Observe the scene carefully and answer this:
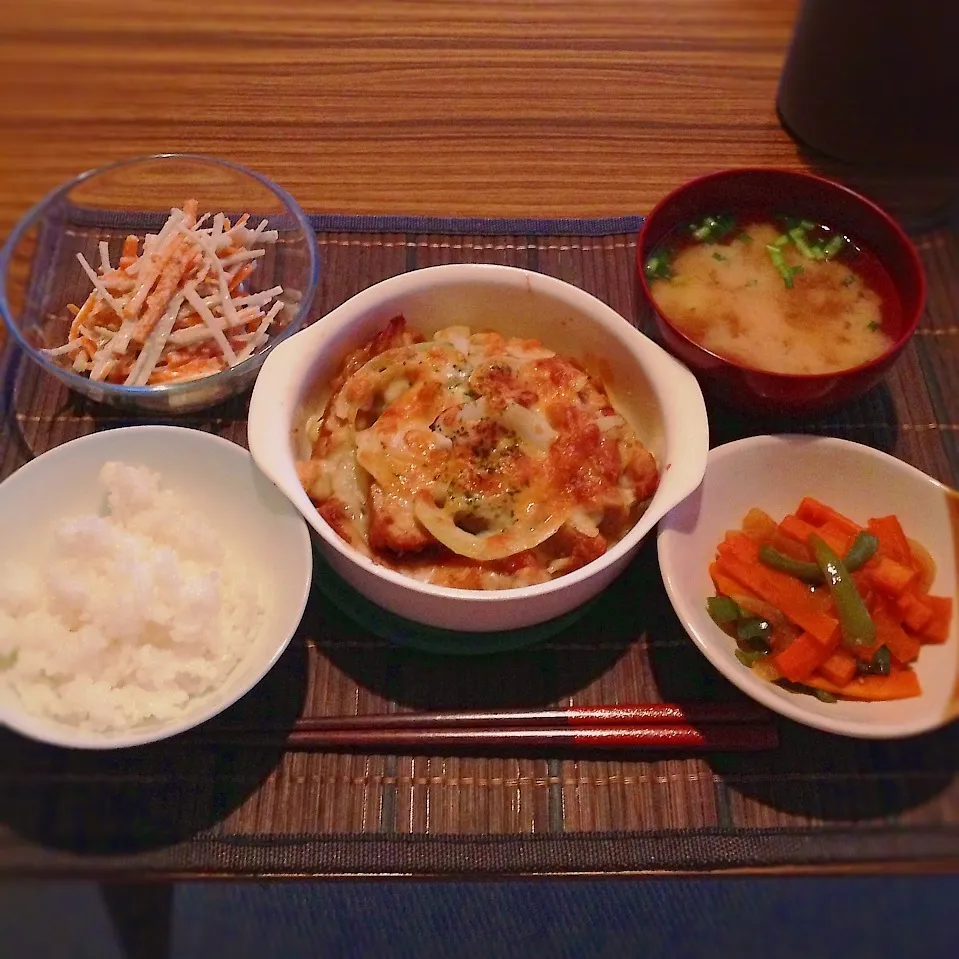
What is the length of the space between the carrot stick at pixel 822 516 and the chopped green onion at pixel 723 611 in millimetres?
249

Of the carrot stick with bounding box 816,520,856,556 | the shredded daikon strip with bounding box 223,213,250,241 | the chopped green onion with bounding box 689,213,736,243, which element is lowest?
the carrot stick with bounding box 816,520,856,556

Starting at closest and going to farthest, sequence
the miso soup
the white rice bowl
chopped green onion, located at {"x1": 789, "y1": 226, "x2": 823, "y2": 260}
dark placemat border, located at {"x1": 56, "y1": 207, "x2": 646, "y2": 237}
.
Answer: the white rice bowl
the miso soup
chopped green onion, located at {"x1": 789, "y1": 226, "x2": 823, "y2": 260}
dark placemat border, located at {"x1": 56, "y1": 207, "x2": 646, "y2": 237}

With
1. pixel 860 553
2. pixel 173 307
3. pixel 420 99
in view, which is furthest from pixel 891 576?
pixel 420 99

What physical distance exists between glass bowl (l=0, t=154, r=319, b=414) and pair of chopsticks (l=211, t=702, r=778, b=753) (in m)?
0.72

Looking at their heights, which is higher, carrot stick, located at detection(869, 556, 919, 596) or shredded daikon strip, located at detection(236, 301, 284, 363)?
carrot stick, located at detection(869, 556, 919, 596)

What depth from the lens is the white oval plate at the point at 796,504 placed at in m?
1.37

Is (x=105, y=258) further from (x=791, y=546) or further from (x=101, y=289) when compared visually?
(x=791, y=546)

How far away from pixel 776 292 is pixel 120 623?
1429mm

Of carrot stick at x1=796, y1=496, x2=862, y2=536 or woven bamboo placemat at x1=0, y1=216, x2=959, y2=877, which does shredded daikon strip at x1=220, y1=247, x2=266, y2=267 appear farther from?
carrot stick at x1=796, y1=496, x2=862, y2=536

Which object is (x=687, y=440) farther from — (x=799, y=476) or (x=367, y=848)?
(x=367, y=848)

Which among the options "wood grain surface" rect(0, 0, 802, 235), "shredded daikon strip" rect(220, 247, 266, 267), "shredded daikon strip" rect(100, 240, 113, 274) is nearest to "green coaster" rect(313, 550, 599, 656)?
"shredded daikon strip" rect(220, 247, 266, 267)

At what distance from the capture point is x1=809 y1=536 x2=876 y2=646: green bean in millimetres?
1394

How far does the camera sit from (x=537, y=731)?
1.40 m

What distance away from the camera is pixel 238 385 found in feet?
5.74
